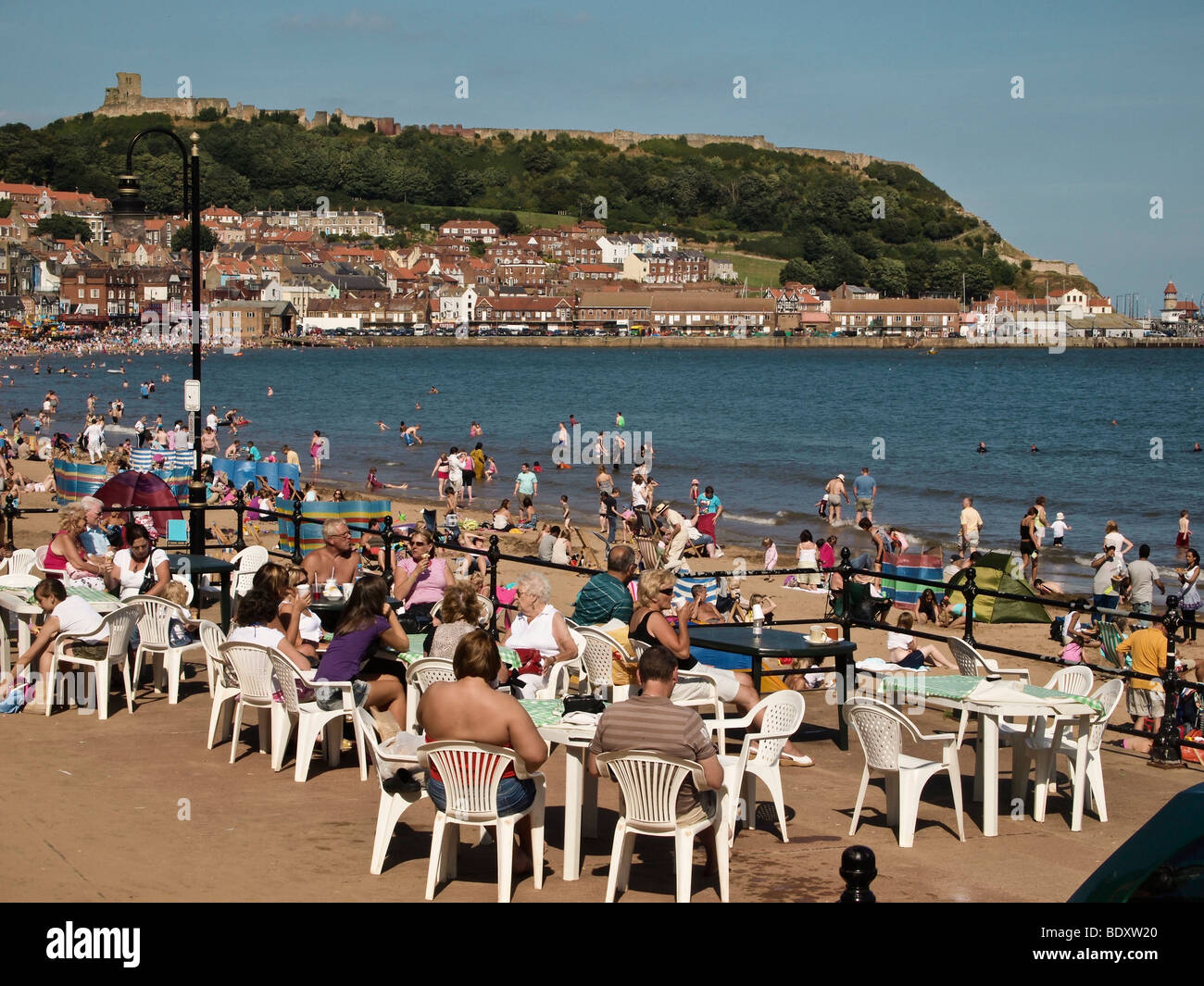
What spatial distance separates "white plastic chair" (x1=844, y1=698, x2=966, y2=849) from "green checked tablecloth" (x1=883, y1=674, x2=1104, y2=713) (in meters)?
0.45

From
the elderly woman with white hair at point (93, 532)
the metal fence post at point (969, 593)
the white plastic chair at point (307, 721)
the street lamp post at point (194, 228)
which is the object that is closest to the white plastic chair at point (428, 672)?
the white plastic chair at point (307, 721)

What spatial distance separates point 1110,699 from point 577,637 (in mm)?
2995

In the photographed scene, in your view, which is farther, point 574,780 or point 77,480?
point 77,480

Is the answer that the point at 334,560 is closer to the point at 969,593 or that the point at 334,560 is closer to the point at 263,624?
the point at 263,624

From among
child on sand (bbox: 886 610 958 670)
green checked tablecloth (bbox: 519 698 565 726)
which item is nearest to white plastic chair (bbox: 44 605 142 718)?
green checked tablecloth (bbox: 519 698 565 726)

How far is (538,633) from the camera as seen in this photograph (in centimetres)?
808

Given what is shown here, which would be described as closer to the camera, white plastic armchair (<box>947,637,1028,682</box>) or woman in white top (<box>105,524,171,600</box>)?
white plastic armchair (<box>947,637,1028,682</box>)

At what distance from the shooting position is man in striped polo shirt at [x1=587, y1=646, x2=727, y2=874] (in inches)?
199

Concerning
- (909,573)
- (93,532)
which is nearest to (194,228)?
(93,532)

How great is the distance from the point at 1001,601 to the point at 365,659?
10.1 meters

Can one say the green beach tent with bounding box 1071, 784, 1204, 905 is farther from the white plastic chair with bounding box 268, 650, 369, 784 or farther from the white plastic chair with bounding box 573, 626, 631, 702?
the white plastic chair with bounding box 573, 626, 631, 702

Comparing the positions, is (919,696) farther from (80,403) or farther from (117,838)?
(80,403)

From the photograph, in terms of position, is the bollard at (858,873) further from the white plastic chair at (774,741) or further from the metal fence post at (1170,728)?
the metal fence post at (1170,728)
